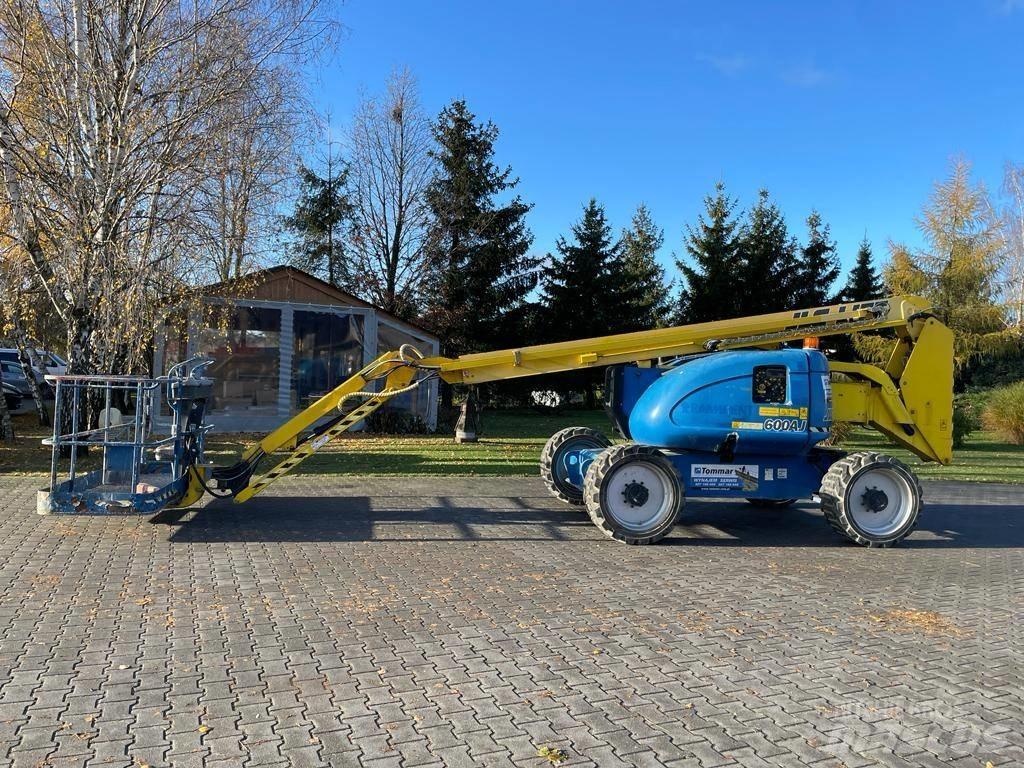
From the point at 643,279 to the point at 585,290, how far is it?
8.31 meters

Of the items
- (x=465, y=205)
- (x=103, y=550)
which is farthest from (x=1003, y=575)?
(x=465, y=205)

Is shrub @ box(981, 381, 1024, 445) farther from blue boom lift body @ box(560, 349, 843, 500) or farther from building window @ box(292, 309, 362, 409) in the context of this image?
building window @ box(292, 309, 362, 409)

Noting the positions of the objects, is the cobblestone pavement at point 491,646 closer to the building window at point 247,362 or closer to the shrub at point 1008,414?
the building window at point 247,362

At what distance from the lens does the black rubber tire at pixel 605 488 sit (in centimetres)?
892

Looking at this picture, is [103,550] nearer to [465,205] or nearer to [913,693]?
[913,693]

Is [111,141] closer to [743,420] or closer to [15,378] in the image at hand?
[743,420]

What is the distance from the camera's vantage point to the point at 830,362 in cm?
994

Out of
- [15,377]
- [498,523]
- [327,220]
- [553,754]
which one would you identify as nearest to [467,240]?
[327,220]

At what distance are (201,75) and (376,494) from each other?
844 centimetres

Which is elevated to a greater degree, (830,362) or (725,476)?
(830,362)

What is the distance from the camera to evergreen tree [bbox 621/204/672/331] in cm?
3684

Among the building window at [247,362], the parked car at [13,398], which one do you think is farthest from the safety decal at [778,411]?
the parked car at [13,398]

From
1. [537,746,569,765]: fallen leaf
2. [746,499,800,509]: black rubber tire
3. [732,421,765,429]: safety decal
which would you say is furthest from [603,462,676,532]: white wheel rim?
[537,746,569,765]: fallen leaf

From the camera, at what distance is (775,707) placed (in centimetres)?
Result: 468
